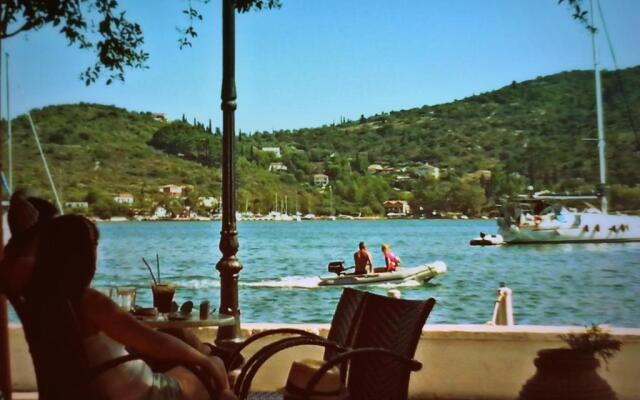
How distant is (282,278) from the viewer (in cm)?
4091

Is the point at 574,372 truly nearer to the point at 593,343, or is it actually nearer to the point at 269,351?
the point at 593,343

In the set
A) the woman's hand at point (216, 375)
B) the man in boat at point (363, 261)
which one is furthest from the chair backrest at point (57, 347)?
the man in boat at point (363, 261)

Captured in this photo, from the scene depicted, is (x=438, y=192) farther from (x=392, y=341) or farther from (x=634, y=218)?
(x=392, y=341)

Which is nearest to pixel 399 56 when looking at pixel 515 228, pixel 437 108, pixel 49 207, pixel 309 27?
pixel 309 27

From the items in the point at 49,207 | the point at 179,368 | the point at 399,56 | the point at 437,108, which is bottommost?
the point at 179,368

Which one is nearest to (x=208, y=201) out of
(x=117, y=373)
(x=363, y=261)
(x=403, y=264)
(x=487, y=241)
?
(x=403, y=264)

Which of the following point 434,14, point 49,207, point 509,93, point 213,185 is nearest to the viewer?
point 49,207

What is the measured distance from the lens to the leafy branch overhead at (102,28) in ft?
13.6

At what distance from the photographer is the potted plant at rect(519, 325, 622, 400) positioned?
2.71 meters

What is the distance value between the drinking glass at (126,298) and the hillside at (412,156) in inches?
1225

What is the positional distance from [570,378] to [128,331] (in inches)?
60.1

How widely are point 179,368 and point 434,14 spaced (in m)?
65.4

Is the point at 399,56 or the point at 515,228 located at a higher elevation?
the point at 399,56

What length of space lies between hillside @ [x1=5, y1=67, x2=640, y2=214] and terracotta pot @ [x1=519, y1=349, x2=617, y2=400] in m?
31.6
